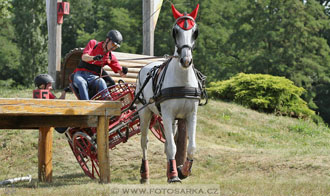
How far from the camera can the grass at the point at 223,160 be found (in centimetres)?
718

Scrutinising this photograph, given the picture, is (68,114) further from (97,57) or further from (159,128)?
(159,128)

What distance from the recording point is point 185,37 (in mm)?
6914

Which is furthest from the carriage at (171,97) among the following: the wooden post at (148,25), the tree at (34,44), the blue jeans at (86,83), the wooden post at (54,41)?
the tree at (34,44)

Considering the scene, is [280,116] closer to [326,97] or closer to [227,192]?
[227,192]

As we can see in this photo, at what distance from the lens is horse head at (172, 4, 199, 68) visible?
22.4 ft

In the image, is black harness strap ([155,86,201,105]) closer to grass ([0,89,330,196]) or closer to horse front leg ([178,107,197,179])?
horse front leg ([178,107,197,179])

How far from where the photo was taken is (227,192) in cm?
655

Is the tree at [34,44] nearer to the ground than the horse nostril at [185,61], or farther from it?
nearer to the ground

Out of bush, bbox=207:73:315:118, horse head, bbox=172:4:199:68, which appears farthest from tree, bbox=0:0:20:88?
horse head, bbox=172:4:199:68

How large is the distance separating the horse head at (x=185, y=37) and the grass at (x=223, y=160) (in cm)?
183

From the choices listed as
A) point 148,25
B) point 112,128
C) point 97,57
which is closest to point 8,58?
point 148,25

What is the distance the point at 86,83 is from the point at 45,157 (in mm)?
1519

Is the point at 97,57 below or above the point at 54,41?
above

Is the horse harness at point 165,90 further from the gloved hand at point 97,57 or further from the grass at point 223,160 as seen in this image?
the grass at point 223,160
